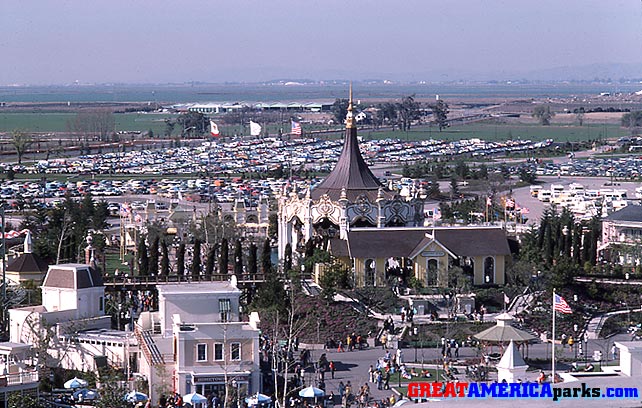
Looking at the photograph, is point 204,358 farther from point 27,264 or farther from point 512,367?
point 27,264

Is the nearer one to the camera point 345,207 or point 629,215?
point 345,207

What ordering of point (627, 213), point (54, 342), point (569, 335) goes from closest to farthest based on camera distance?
point (54, 342), point (569, 335), point (627, 213)

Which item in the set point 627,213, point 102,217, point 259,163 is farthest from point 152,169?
point 627,213

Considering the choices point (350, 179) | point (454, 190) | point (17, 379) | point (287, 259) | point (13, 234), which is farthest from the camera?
point (454, 190)

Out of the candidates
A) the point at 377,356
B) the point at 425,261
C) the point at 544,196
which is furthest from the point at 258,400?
the point at 544,196

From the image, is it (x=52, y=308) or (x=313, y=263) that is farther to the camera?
(x=313, y=263)

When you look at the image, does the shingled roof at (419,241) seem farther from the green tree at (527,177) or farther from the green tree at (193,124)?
the green tree at (193,124)

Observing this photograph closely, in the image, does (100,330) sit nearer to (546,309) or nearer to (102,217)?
(546,309)
